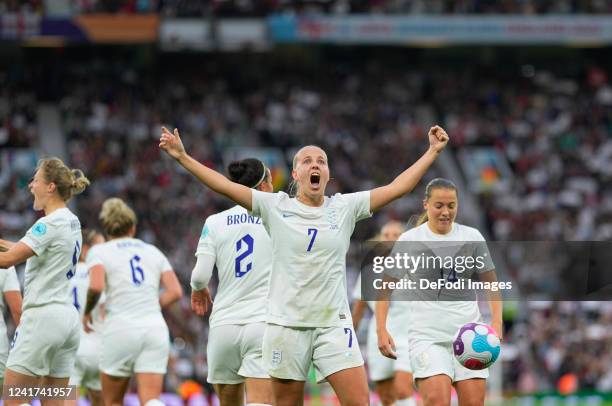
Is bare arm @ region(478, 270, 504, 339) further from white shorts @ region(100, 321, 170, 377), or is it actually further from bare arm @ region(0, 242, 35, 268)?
bare arm @ region(0, 242, 35, 268)

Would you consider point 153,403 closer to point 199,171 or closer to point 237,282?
point 237,282

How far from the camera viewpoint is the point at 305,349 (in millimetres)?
8070

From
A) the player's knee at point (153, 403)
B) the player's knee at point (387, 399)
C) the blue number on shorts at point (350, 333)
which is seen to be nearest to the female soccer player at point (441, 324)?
the blue number on shorts at point (350, 333)

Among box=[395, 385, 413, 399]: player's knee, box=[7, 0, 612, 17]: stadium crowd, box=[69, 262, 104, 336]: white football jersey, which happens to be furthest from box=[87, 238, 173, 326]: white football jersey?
box=[7, 0, 612, 17]: stadium crowd

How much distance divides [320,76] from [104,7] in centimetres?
694

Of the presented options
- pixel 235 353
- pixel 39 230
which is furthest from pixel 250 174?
pixel 39 230

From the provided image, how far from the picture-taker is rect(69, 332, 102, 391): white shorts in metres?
11.6

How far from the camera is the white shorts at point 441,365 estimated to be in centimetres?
902

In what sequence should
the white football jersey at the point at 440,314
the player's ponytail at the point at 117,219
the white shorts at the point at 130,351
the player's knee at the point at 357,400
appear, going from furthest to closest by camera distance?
the player's ponytail at the point at 117,219
the white shorts at the point at 130,351
the white football jersey at the point at 440,314
the player's knee at the point at 357,400

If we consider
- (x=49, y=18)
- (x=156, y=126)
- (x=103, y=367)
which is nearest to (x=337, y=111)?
(x=156, y=126)

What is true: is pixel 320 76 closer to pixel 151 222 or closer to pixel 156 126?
pixel 156 126

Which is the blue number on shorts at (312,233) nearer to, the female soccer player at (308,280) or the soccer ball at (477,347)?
the female soccer player at (308,280)

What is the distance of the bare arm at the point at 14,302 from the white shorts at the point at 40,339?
30 centimetres

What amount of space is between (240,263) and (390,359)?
3.03m
